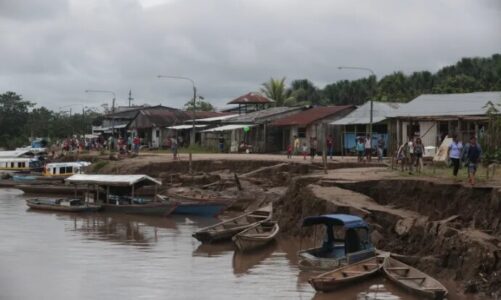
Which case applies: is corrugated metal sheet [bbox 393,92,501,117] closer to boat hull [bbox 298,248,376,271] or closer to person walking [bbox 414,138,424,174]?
person walking [bbox 414,138,424,174]

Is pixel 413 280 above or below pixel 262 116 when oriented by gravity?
below

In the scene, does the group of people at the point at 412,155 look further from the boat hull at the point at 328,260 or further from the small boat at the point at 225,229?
the boat hull at the point at 328,260

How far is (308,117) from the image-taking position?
50094 millimetres

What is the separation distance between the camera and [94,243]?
2716cm

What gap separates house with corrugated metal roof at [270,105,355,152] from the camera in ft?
159

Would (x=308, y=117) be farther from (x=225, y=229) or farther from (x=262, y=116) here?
(x=225, y=229)

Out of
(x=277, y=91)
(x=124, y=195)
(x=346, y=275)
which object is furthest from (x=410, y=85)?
(x=346, y=275)

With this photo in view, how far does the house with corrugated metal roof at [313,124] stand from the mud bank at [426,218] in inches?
748

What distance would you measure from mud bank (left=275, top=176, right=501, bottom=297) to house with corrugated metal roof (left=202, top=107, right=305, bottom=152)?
23.3 m

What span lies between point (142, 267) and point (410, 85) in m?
51.1

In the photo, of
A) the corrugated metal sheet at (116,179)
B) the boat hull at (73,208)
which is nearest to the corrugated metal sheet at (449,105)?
the corrugated metal sheet at (116,179)

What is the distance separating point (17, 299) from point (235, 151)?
38.1 metres

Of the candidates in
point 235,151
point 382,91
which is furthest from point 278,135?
point 382,91

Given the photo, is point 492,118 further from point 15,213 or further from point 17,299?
point 15,213
